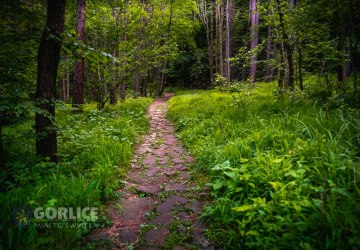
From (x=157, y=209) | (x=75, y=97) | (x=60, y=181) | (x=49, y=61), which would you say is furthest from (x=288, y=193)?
(x=75, y=97)

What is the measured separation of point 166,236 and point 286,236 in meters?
1.36

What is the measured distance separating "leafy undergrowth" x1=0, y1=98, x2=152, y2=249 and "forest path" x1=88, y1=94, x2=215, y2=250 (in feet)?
0.82

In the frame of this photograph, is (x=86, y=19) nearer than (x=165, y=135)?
No

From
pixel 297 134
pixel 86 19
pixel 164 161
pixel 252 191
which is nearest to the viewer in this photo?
pixel 252 191

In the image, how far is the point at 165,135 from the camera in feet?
24.7

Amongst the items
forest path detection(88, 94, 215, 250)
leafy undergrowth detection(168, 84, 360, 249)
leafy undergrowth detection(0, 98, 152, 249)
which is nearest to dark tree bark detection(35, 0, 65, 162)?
leafy undergrowth detection(0, 98, 152, 249)

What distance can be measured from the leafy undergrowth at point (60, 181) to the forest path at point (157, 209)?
0.25 m

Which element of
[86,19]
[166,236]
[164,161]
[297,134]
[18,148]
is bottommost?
[166,236]

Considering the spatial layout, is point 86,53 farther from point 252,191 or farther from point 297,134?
point 297,134

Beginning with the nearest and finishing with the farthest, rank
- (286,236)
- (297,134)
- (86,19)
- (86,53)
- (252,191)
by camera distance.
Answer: (286,236) < (252,191) < (86,53) < (297,134) < (86,19)

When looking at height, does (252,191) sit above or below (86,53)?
below

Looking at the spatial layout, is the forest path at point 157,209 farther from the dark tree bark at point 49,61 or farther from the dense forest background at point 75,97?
the dark tree bark at point 49,61

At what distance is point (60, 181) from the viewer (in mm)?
3268

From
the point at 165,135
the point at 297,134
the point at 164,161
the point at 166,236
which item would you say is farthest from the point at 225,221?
the point at 165,135
